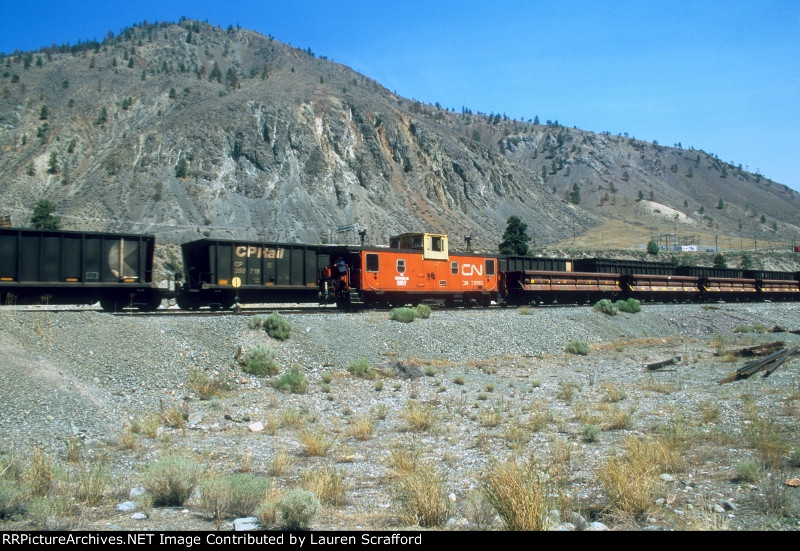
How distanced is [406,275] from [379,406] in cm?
1271

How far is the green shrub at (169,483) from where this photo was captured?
6578 millimetres

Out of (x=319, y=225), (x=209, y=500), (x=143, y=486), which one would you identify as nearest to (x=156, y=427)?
(x=143, y=486)

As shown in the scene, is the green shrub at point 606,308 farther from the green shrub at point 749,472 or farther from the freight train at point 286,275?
the green shrub at point 749,472

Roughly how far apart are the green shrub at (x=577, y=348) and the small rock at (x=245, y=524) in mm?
17754

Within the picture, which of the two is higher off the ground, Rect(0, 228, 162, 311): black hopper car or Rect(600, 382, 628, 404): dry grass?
Rect(0, 228, 162, 311): black hopper car

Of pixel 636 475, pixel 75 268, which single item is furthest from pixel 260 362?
pixel 636 475

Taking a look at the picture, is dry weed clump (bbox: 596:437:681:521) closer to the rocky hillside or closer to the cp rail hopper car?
the cp rail hopper car

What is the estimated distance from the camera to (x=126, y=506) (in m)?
6.41

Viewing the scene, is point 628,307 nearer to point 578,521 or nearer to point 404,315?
point 404,315

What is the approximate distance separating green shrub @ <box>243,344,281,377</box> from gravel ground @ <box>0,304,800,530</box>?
0.92 feet

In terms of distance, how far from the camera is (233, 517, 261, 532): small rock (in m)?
5.65

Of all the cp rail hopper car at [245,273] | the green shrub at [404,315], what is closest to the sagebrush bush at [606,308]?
the green shrub at [404,315]

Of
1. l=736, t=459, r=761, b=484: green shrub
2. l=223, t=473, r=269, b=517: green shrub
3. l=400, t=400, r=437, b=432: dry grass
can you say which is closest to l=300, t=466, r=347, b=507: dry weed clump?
l=223, t=473, r=269, b=517: green shrub

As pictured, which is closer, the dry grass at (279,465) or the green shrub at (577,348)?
the dry grass at (279,465)
